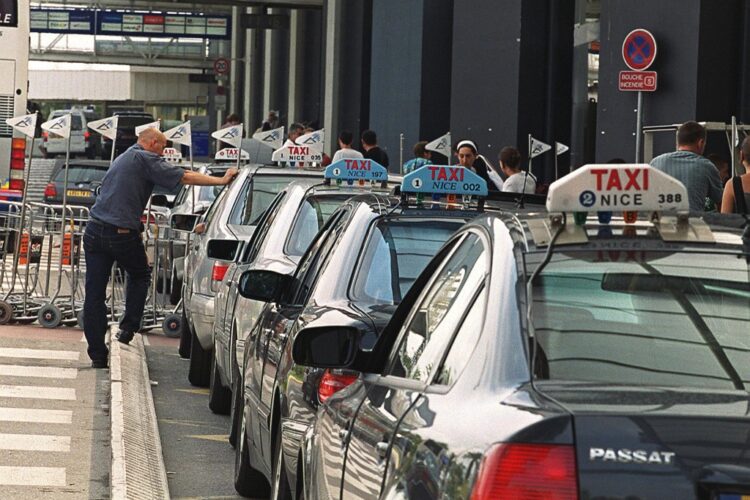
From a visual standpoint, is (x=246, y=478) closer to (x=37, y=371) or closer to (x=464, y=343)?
(x=464, y=343)

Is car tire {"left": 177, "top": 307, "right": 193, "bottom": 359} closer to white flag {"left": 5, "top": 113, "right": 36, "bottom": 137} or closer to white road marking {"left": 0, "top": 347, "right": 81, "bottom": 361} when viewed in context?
white road marking {"left": 0, "top": 347, "right": 81, "bottom": 361}

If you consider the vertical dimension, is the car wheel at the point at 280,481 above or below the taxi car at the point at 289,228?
below

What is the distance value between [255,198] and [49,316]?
12.5 feet

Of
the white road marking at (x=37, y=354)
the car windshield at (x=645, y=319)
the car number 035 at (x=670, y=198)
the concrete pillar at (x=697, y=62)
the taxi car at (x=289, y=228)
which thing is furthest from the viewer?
the concrete pillar at (x=697, y=62)

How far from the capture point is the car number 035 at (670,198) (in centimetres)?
397

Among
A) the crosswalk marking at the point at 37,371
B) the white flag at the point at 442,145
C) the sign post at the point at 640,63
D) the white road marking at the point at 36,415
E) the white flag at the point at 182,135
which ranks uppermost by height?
the sign post at the point at 640,63

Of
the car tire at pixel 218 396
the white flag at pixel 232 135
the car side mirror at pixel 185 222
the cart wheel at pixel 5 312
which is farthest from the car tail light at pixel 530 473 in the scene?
the white flag at pixel 232 135

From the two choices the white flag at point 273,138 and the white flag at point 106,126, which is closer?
the white flag at point 106,126

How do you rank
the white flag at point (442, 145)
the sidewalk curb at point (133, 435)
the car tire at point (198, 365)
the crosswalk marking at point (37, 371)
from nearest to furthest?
the sidewalk curb at point (133, 435) < the crosswalk marking at point (37, 371) < the car tire at point (198, 365) < the white flag at point (442, 145)

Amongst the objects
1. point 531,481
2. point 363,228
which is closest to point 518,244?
point 531,481

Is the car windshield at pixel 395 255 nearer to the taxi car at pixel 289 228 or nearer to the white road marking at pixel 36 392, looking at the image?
the taxi car at pixel 289 228

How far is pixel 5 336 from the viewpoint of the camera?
14.9 metres

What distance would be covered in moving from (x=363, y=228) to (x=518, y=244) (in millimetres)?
2946

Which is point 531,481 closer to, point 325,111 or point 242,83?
point 325,111
